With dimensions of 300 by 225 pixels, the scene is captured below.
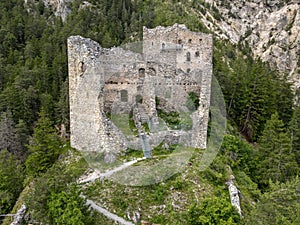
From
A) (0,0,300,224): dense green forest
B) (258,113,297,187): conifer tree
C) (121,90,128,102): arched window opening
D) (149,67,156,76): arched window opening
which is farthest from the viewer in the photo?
(149,67,156,76): arched window opening

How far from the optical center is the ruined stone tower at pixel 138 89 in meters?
31.4

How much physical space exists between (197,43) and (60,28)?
131 ft

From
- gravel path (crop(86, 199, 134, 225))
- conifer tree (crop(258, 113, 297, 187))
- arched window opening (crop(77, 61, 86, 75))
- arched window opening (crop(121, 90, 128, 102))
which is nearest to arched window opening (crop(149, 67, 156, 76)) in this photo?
arched window opening (crop(121, 90, 128, 102))

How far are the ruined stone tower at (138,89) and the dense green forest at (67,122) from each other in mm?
3313

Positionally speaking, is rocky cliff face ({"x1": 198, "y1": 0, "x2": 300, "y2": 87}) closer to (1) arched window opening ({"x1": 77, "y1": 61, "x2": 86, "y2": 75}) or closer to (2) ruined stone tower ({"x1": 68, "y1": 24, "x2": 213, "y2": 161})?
(2) ruined stone tower ({"x1": 68, "y1": 24, "x2": 213, "y2": 161})

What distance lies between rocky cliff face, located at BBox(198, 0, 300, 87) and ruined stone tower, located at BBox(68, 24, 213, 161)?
51.0 metres

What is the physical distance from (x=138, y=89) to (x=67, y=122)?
38.3ft

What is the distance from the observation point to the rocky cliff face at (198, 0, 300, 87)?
301ft

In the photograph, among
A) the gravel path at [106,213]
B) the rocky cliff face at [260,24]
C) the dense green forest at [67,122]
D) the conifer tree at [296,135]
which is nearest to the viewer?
the dense green forest at [67,122]

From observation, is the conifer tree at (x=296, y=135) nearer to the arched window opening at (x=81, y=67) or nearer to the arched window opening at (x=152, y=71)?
the arched window opening at (x=152, y=71)

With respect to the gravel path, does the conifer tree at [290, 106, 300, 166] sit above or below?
above

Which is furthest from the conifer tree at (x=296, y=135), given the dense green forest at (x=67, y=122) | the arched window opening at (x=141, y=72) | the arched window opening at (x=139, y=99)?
the arched window opening at (x=141, y=72)

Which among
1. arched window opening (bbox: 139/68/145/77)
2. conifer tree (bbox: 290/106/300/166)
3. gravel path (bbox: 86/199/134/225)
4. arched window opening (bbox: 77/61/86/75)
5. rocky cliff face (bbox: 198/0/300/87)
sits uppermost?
rocky cliff face (bbox: 198/0/300/87)

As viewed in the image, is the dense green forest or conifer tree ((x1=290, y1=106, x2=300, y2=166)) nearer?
the dense green forest
